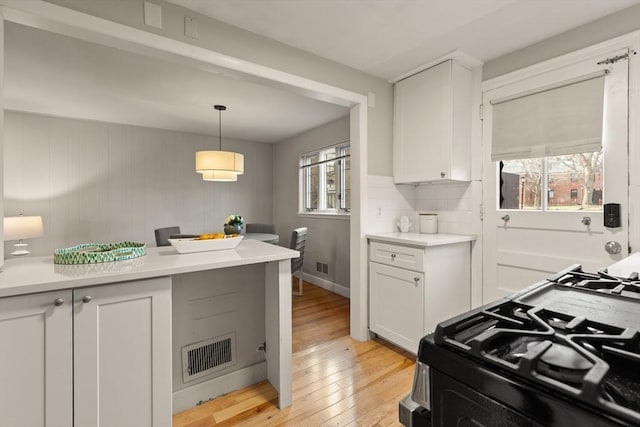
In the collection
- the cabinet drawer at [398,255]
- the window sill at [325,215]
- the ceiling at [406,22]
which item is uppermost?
the ceiling at [406,22]

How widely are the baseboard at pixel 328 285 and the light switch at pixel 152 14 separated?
3306 mm

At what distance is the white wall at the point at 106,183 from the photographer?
13.0 ft

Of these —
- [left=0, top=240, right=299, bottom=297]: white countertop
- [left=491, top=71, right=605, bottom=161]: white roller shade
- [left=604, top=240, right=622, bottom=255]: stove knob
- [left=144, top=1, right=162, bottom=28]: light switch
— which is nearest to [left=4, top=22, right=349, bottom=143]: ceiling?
[left=144, top=1, right=162, bottom=28]: light switch

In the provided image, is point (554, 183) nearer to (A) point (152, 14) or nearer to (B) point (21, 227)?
(A) point (152, 14)

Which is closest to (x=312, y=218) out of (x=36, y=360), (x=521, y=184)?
(x=521, y=184)

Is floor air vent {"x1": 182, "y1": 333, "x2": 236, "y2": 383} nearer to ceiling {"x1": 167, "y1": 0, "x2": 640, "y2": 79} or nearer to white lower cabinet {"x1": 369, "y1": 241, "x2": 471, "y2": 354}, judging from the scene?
white lower cabinet {"x1": 369, "y1": 241, "x2": 471, "y2": 354}

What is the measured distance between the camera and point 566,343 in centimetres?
50

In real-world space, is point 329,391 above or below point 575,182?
below

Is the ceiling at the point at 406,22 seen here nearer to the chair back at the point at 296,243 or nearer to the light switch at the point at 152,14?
the light switch at the point at 152,14

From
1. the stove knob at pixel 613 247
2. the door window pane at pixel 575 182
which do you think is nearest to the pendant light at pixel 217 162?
the door window pane at pixel 575 182

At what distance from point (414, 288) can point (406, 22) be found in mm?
1876

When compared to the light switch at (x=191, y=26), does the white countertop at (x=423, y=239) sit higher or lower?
lower

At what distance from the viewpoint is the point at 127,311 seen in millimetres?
1259

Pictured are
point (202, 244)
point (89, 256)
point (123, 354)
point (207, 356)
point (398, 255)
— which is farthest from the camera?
point (398, 255)
